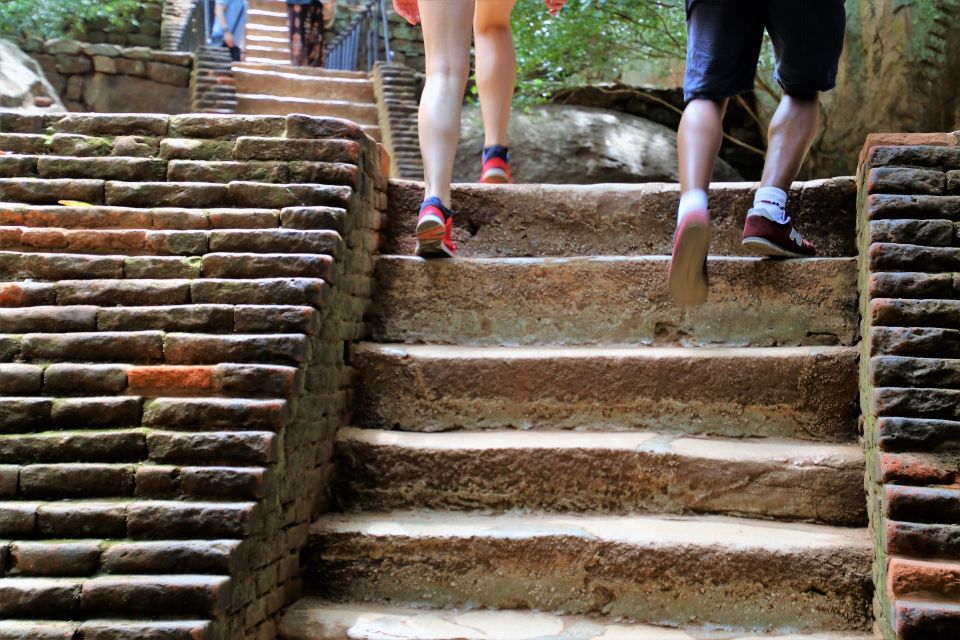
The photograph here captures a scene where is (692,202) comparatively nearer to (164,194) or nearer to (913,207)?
(913,207)

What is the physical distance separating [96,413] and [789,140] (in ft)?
7.12

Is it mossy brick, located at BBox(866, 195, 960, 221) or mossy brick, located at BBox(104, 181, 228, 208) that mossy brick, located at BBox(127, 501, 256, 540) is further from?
mossy brick, located at BBox(866, 195, 960, 221)

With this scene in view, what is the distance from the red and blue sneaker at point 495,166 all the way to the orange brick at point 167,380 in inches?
64.9

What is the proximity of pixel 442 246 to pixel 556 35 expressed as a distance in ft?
15.7

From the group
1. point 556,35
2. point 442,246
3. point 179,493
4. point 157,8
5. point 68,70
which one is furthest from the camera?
point 157,8

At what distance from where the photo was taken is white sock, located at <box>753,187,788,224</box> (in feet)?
8.89

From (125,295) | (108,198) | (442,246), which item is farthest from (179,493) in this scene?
(442,246)

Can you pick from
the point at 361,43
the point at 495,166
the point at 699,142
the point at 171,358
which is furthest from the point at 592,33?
the point at 171,358

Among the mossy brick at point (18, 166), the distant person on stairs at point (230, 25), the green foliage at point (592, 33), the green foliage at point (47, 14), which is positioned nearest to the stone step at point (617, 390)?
the mossy brick at point (18, 166)

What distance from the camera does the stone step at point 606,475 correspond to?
7.63ft

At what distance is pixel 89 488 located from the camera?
194 centimetres

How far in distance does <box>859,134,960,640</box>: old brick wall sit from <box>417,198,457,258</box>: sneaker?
1.29m

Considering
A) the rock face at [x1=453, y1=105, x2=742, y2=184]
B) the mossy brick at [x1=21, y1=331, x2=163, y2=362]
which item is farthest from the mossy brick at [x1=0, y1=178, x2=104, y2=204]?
the rock face at [x1=453, y1=105, x2=742, y2=184]

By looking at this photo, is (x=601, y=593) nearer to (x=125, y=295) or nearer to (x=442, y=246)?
(x=442, y=246)
